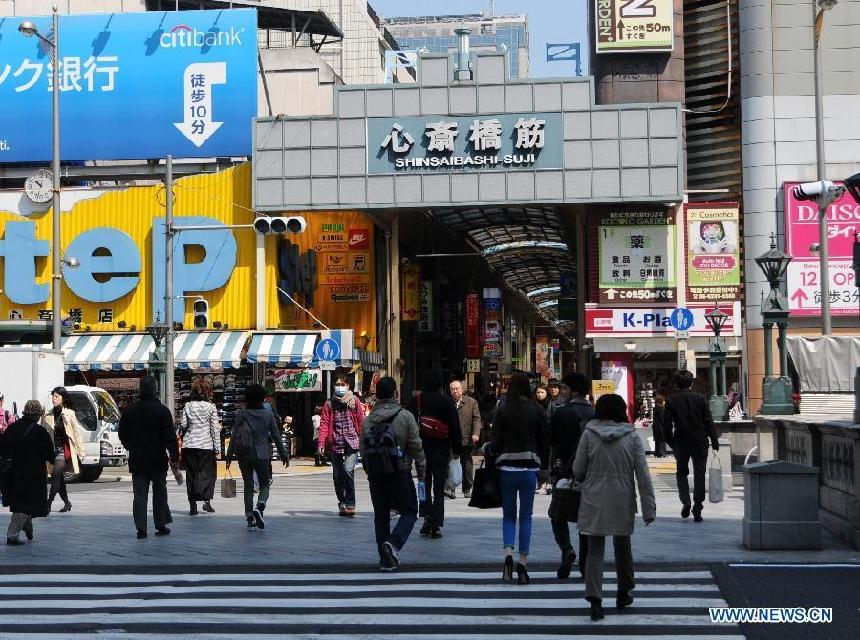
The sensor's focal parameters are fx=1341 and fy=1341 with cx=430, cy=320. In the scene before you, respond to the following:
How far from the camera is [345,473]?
59.1 ft

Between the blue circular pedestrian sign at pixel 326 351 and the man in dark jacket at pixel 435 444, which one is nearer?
the man in dark jacket at pixel 435 444

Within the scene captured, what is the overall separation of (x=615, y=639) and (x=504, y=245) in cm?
5164

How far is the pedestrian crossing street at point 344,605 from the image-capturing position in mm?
9570

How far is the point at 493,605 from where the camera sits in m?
10.6

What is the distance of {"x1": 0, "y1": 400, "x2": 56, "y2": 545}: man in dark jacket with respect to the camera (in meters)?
15.2

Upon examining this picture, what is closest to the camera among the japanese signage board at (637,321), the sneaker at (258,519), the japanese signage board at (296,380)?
the sneaker at (258,519)

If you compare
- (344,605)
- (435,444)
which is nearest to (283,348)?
(435,444)

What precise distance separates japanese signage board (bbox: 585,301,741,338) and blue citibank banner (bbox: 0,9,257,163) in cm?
1344

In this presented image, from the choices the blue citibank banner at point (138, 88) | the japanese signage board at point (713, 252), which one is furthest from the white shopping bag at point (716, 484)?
the blue citibank banner at point (138, 88)

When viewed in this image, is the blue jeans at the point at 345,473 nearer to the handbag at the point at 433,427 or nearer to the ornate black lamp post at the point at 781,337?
the handbag at the point at 433,427

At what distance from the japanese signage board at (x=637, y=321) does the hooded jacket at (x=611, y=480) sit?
3290 cm

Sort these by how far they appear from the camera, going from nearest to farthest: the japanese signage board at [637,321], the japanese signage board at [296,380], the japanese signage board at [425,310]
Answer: the japanese signage board at [296,380], the japanese signage board at [637,321], the japanese signage board at [425,310]

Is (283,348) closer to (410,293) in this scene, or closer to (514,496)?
(410,293)

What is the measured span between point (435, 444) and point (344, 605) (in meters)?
4.70
